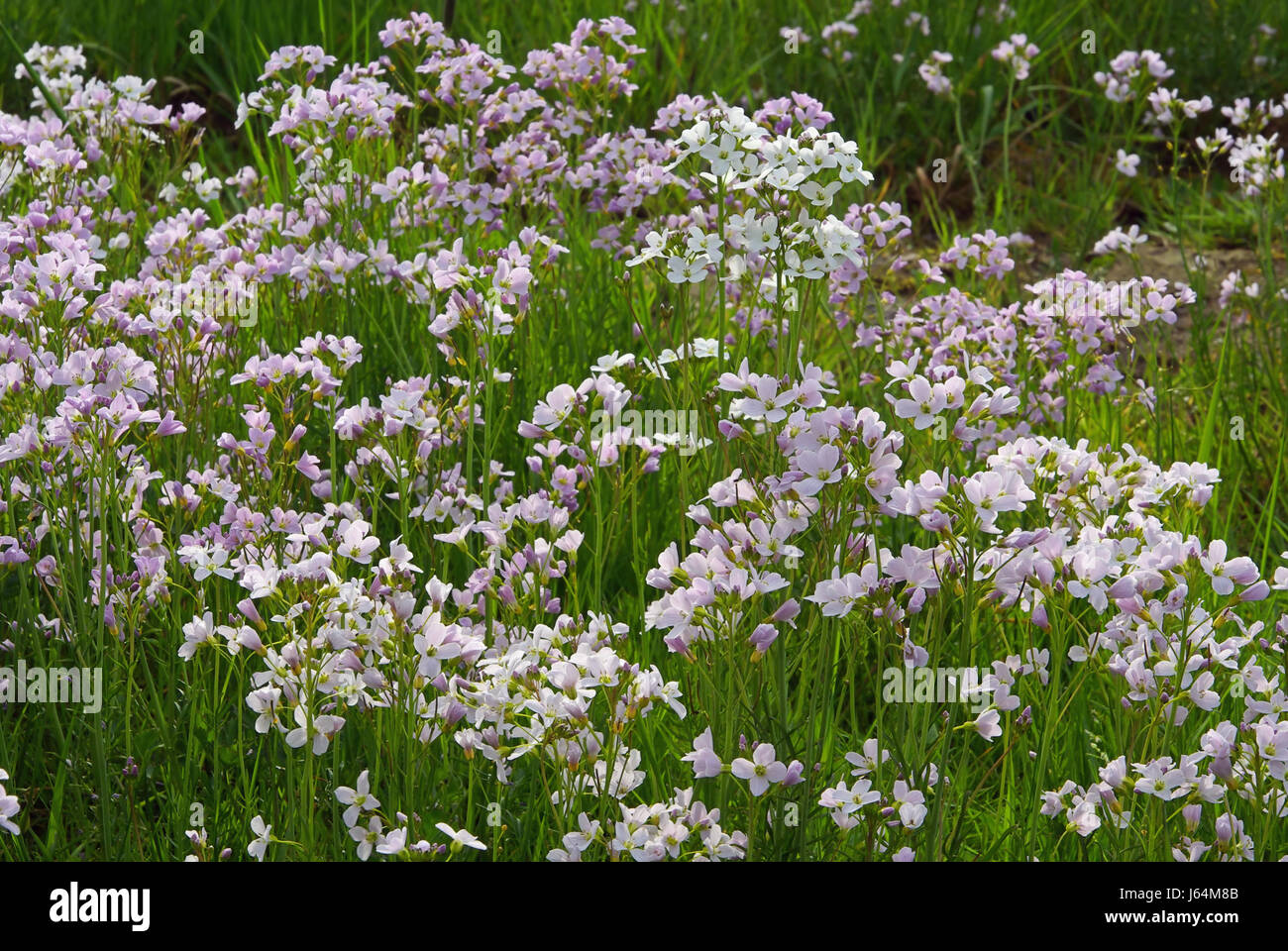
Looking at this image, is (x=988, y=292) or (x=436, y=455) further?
(x=988, y=292)

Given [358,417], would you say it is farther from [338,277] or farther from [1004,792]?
[1004,792]

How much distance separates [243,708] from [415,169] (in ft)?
5.90

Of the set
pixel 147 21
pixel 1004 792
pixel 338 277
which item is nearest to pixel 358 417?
pixel 338 277

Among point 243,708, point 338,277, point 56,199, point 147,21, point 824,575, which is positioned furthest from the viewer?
point 147,21

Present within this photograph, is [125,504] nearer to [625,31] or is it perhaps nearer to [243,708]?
[243,708]

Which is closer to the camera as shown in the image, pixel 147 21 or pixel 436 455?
pixel 436 455

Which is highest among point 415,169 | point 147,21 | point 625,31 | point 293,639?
point 147,21

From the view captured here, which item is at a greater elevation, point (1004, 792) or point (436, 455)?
point (436, 455)

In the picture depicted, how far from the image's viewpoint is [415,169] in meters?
4.02

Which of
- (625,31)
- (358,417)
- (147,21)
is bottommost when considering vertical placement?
(358,417)
